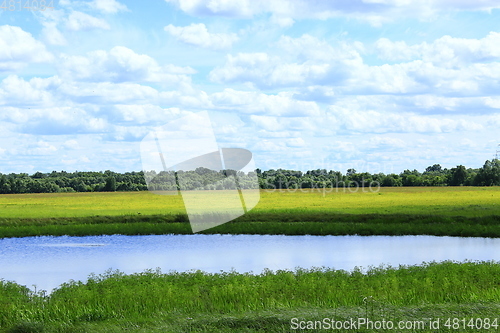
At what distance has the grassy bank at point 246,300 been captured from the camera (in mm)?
13609

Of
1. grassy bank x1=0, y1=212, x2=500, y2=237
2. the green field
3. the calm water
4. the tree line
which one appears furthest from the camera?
the tree line

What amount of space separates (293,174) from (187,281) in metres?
87.4

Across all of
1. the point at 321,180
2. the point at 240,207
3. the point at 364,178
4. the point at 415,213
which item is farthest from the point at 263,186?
the point at 415,213

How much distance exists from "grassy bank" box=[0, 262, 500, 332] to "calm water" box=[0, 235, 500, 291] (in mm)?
4659

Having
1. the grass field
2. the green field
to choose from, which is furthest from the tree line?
the green field

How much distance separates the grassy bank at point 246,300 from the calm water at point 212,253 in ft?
15.3

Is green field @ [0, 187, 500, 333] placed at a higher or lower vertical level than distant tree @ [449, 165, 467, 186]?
lower

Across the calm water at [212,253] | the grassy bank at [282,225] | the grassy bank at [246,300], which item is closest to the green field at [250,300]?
the grassy bank at [246,300]

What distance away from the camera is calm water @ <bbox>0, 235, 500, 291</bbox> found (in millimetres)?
25914

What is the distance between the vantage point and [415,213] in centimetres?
4444

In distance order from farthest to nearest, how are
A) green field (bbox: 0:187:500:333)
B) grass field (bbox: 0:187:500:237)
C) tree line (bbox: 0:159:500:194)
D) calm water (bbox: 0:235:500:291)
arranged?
tree line (bbox: 0:159:500:194) → grass field (bbox: 0:187:500:237) → calm water (bbox: 0:235:500:291) → green field (bbox: 0:187:500:333)

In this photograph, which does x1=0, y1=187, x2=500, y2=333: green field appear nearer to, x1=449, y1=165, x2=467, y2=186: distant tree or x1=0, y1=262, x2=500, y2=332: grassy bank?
x1=0, y1=262, x2=500, y2=332: grassy bank

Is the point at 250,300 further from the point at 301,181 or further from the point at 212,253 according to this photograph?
the point at 301,181

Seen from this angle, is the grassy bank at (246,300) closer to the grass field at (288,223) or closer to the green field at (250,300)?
the green field at (250,300)
